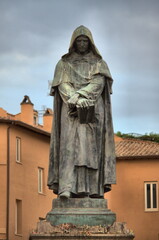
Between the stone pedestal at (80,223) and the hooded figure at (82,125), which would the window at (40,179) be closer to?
the hooded figure at (82,125)

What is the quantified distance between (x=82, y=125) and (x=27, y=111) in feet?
186

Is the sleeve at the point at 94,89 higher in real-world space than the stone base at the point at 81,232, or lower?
higher

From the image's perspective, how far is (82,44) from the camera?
1727cm

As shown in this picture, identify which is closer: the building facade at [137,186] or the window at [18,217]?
the window at [18,217]

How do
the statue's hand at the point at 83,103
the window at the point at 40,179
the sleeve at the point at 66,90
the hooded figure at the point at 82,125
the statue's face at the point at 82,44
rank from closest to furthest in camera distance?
the statue's hand at the point at 83,103 < the hooded figure at the point at 82,125 < the sleeve at the point at 66,90 < the statue's face at the point at 82,44 < the window at the point at 40,179

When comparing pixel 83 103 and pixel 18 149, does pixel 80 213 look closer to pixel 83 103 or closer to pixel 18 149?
pixel 83 103

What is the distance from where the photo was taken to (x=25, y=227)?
6316cm

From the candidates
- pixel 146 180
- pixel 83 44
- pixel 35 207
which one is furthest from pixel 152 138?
pixel 83 44

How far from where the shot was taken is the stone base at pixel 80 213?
52.5 feet

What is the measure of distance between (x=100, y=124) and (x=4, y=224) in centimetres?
4433

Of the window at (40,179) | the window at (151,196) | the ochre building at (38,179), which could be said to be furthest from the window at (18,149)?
the window at (151,196)

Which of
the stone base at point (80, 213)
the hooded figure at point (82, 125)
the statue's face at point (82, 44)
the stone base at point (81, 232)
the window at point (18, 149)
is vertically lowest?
the stone base at point (81, 232)

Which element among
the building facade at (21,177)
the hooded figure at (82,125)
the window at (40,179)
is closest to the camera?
Answer: the hooded figure at (82,125)

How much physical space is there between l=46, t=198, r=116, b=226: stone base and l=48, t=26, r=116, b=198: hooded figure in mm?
183
